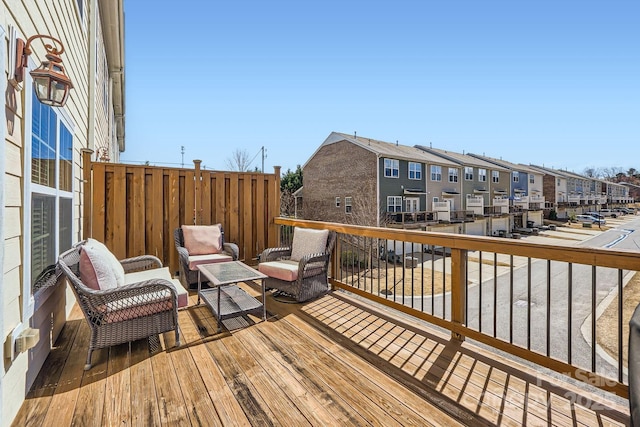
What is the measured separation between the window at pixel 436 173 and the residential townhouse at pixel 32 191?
22514 mm

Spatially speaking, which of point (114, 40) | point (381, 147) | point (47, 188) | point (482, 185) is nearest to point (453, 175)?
point (482, 185)

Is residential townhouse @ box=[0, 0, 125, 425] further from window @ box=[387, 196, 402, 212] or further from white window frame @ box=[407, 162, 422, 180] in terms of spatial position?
white window frame @ box=[407, 162, 422, 180]

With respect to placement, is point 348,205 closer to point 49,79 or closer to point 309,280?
point 309,280

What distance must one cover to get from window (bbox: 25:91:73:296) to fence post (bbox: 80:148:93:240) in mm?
1266

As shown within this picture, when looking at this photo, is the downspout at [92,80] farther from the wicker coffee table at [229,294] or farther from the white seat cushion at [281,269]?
the white seat cushion at [281,269]

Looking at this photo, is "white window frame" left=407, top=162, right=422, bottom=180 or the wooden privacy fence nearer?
the wooden privacy fence

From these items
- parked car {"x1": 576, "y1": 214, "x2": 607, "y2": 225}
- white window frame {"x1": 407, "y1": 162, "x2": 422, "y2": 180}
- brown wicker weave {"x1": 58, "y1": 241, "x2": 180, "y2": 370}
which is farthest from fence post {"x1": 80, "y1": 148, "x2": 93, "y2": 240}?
parked car {"x1": 576, "y1": 214, "x2": 607, "y2": 225}

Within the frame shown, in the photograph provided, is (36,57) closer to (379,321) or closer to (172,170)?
(172,170)

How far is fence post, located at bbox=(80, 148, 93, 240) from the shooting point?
184 inches

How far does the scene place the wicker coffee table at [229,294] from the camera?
3318 mm

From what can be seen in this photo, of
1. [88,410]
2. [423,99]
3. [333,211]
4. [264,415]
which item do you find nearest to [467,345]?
[264,415]

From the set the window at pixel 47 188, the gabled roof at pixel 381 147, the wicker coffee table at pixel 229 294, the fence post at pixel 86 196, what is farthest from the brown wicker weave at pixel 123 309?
the gabled roof at pixel 381 147

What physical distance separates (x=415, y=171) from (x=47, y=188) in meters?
21.6

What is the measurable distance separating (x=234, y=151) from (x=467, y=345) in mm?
25875
